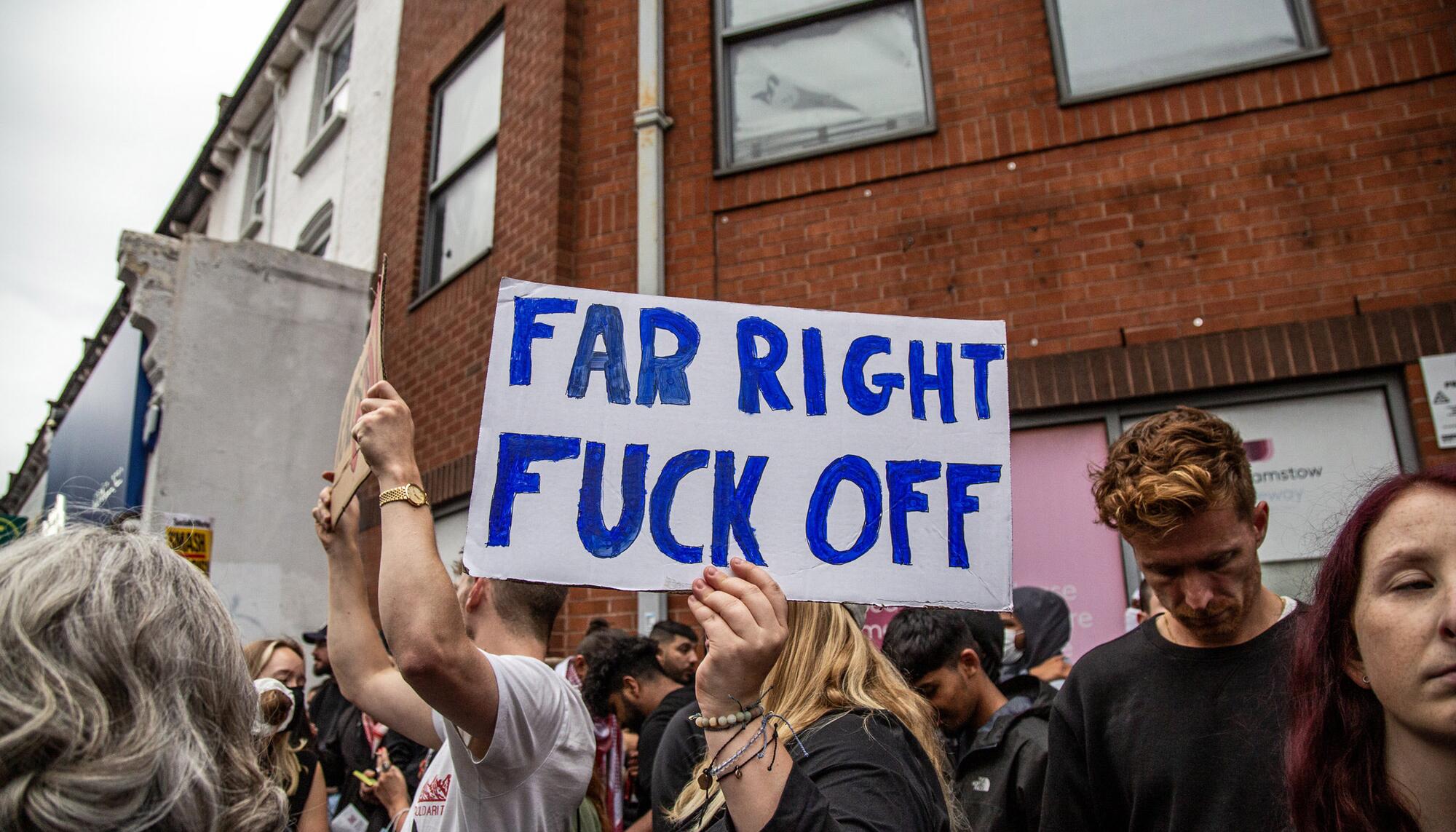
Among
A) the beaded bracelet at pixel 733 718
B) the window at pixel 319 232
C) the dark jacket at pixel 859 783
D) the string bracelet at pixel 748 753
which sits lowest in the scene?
the dark jacket at pixel 859 783

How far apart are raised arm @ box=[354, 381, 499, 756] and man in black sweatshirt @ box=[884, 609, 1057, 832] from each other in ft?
4.12

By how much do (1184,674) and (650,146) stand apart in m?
5.01

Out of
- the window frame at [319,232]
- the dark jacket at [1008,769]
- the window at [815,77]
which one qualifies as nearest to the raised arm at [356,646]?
the dark jacket at [1008,769]

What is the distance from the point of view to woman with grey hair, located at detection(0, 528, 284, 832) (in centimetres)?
101

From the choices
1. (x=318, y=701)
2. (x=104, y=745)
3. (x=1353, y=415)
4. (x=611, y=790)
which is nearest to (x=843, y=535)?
(x=104, y=745)

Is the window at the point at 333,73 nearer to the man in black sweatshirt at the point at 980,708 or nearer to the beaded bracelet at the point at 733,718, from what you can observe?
the man in black sweatshirt at the point at 980,708

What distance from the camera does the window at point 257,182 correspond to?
1395 cm

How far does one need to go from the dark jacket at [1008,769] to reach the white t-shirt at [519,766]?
3.51 feet

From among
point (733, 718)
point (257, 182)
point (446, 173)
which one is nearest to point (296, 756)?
point (733, 718)

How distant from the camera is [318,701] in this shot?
526 cm

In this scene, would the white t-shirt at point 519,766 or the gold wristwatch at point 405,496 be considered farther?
the white t-shirt at point 519,766

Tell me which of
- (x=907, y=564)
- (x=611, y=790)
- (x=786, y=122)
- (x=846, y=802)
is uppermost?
(x=786, y=122)

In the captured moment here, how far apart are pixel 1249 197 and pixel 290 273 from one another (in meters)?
7.74

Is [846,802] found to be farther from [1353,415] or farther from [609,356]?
[1353,415]
